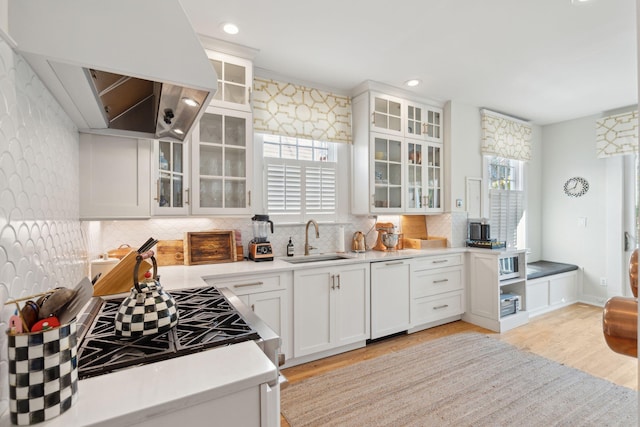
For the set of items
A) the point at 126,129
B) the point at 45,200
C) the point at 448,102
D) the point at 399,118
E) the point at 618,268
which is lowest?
the point at 618,268

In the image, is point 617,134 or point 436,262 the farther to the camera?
point 617,134

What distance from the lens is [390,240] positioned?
350 cm

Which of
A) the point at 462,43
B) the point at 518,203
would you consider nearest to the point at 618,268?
the point at 518,203

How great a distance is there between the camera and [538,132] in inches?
194

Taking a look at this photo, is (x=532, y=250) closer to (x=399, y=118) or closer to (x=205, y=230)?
(x=399, y=118)

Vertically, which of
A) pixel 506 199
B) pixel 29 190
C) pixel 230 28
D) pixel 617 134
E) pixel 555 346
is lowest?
pixel 555 346

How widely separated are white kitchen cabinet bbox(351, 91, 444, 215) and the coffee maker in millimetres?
1097

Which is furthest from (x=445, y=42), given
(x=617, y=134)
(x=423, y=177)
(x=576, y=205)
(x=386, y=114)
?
(x=576, y=205)

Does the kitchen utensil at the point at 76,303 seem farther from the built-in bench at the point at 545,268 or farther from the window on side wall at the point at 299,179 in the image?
the built-in bench at the point at 545,268

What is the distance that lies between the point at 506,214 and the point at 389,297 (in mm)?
2578

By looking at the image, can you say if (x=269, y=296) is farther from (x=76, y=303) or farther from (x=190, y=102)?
(x=76, y=303)

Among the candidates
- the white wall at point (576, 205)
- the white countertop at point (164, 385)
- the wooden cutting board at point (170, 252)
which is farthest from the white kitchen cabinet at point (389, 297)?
the white wall at point (576, 205)

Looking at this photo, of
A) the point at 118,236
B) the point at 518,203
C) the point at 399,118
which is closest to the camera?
the point at 118,236

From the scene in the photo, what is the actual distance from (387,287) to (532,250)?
324cm
